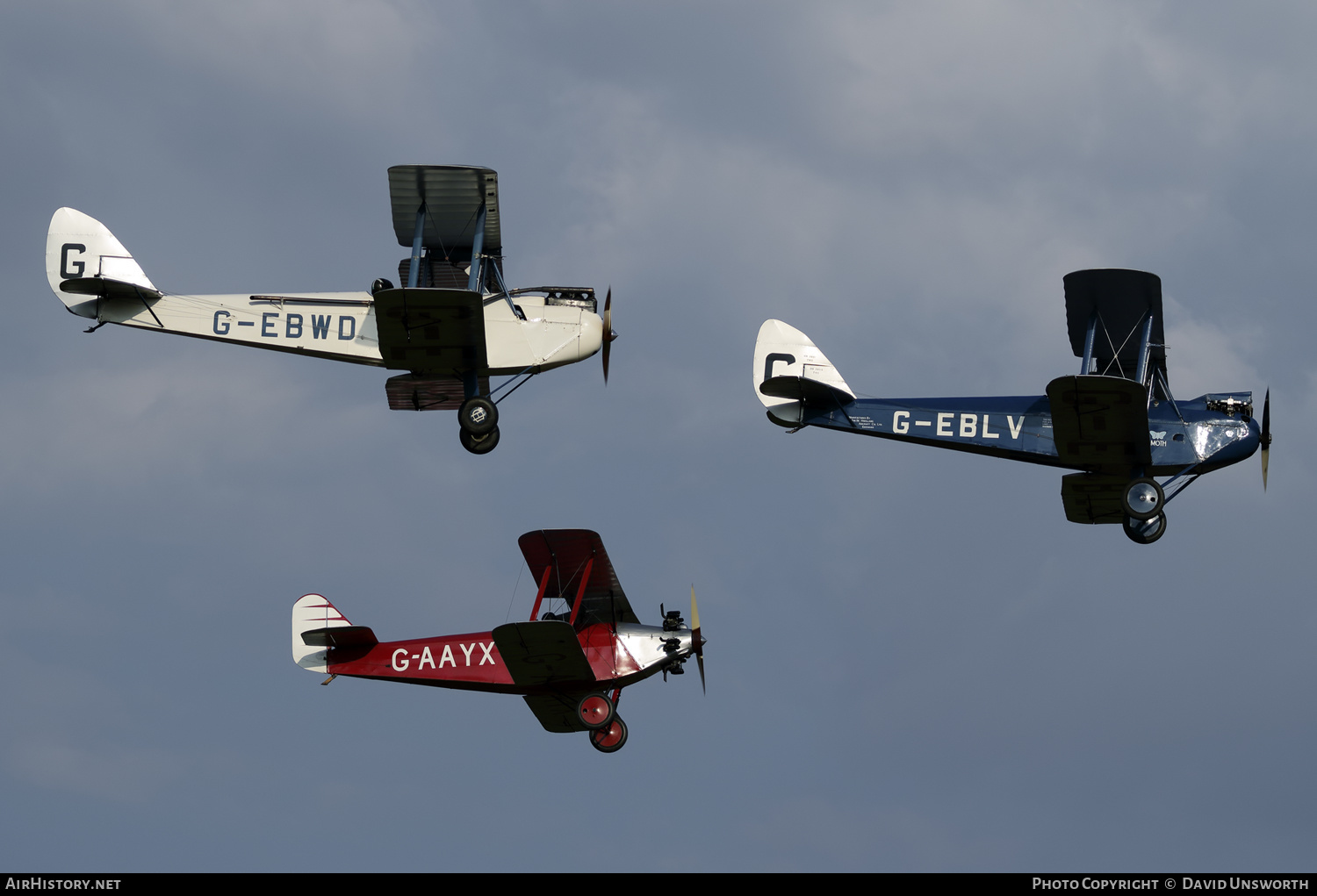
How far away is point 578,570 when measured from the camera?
2859 centimetres

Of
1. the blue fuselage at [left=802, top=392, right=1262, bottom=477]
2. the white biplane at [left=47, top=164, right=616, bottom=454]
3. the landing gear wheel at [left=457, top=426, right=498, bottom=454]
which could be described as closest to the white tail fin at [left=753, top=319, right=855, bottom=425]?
the blue fuselage at [left=802, top=392, right=1262, bottom=477]

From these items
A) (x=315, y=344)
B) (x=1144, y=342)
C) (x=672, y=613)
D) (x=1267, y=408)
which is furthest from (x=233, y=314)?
(x=1267, y=408)

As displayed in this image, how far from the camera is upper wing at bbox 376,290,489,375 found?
2417 cm

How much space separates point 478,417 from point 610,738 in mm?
5375

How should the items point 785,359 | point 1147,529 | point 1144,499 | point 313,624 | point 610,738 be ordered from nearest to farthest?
1. point 1144,499
2. point 1147,529
3. point 610,738
4. point 785,359
5. point 313,624

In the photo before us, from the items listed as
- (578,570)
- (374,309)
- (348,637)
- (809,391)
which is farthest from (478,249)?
(348,637)

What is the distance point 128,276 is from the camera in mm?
26062

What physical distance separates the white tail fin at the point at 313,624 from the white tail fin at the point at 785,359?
7.52 meters

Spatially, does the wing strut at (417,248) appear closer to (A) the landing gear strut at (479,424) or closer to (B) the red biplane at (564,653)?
(A) the landing gear strut at (479,424)

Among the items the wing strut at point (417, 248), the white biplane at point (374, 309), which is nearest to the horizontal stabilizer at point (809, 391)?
the white biplane at point (374, 309)

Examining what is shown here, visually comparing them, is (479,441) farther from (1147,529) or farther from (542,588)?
(1147,529)

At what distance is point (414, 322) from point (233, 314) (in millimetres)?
3058
